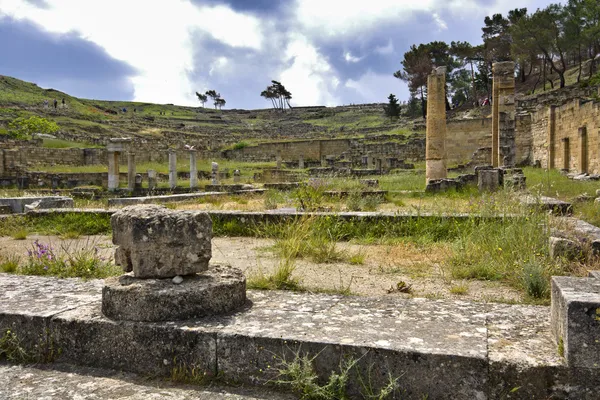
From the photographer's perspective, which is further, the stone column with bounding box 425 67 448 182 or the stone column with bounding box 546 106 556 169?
the stone column with bounding box 546 106 556 169

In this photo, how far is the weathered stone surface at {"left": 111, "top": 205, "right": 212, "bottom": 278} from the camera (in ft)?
9.73

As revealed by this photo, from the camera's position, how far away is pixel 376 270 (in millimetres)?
5352

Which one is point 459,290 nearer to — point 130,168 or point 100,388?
point 100,388

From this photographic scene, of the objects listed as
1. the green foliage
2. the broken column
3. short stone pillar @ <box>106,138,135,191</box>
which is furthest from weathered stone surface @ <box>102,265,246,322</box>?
the green foliage

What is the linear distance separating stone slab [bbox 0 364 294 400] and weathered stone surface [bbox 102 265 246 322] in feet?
1.16

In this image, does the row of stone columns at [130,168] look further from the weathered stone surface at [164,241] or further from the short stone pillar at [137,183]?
the weathered stone surface at [164,241]

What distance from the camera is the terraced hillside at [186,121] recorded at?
51.8 metres

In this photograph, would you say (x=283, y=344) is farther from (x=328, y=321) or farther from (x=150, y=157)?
(x=150, y=157)

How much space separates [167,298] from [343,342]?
3.65 ft

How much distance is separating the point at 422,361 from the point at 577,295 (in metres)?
0.80

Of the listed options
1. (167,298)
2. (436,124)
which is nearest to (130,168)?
(436,124)

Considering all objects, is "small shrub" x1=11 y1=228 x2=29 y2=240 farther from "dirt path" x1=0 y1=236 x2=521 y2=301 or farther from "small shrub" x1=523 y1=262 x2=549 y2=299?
"small shrub" x1=523 y1=262 x2=549 y2=299

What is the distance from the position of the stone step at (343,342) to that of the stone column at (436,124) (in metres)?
15.8

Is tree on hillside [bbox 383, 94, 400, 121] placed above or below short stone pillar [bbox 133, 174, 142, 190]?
above
